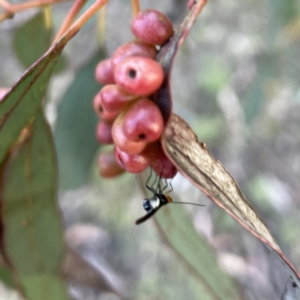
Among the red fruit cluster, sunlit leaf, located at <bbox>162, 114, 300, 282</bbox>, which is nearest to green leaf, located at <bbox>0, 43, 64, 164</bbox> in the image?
the red fruit cluster

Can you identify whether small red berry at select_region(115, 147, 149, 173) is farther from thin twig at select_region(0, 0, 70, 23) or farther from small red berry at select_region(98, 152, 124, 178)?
thin twig at select_region(0, 0, 70, 23)

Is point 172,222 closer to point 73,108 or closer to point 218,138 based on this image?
point 73,108

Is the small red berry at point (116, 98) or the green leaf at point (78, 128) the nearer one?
the small red berry at point (116, 98)

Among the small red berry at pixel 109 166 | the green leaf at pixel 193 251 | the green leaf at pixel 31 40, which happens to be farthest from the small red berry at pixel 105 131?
the green leaf at pixel 31 40

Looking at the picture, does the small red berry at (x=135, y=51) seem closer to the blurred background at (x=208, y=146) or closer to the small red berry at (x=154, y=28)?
the small red berry at (x=154, y=28)

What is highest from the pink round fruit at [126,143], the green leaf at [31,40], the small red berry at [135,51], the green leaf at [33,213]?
the small red berry at [135,51]

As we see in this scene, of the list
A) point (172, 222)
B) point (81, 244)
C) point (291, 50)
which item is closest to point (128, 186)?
point (81, 244)

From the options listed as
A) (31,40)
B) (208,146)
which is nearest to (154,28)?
(31,40)
